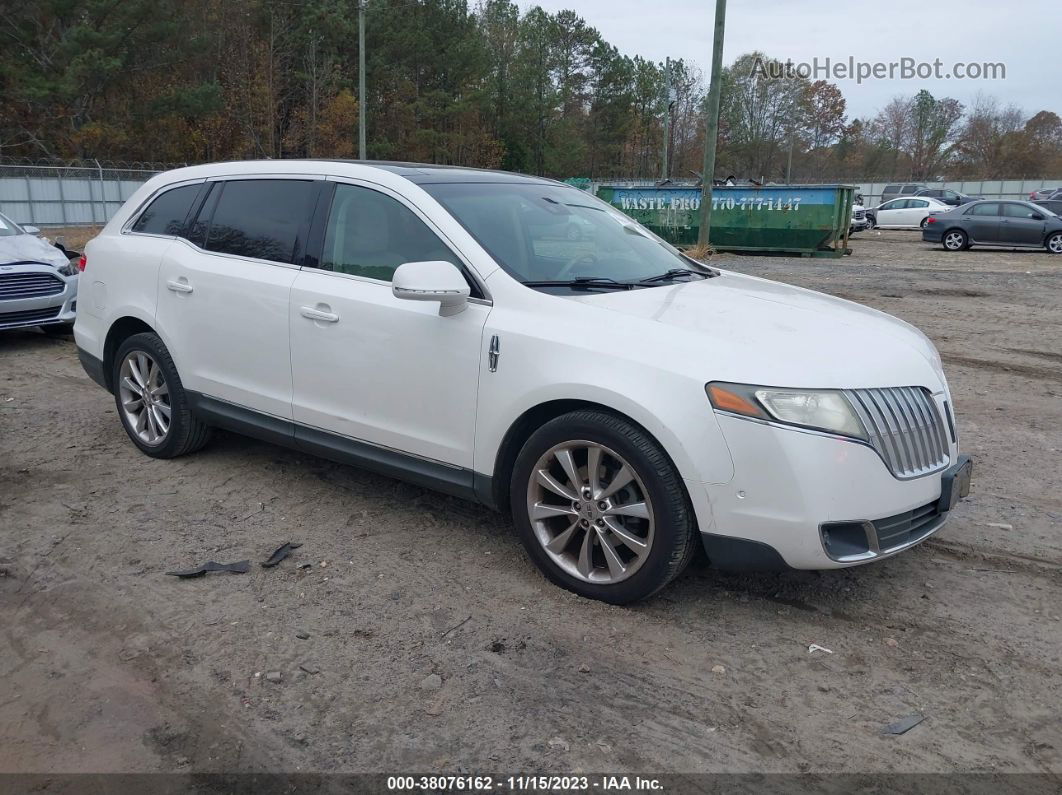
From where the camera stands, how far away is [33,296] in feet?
30.3

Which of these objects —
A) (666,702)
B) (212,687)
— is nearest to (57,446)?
(212,687)

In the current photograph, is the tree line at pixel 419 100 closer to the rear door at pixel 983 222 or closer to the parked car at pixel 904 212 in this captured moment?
the parked car at pixel 904 212

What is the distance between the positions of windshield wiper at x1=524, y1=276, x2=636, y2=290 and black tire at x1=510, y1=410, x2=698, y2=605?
68cm

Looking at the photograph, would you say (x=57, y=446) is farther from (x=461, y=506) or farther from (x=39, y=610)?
(x=461, y=506)

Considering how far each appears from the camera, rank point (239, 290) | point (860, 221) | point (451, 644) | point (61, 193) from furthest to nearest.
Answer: point (860, 221) → point (61, 193) → point (239, 290) → point (451, 644)

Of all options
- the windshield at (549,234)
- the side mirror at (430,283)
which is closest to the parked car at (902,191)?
the windshield at (549,234)

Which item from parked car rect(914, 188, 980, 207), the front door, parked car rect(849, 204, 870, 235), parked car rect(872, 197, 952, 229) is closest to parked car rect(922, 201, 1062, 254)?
parked car rect(849, 204, 870, 235)

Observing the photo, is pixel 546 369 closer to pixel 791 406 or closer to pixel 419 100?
pixel 791 406

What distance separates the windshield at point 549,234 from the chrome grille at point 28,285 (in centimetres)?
665

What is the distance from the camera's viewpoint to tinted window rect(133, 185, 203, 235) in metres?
5.49

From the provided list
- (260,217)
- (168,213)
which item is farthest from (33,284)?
(260,217)

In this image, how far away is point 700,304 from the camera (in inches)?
160

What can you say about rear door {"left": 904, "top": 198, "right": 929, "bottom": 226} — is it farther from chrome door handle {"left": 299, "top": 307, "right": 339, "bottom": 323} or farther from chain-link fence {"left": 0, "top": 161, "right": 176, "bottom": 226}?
chrome door handle {"left": 299, "top": 307, "right": 339, "bottom": 323}

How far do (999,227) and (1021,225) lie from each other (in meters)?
0.52
